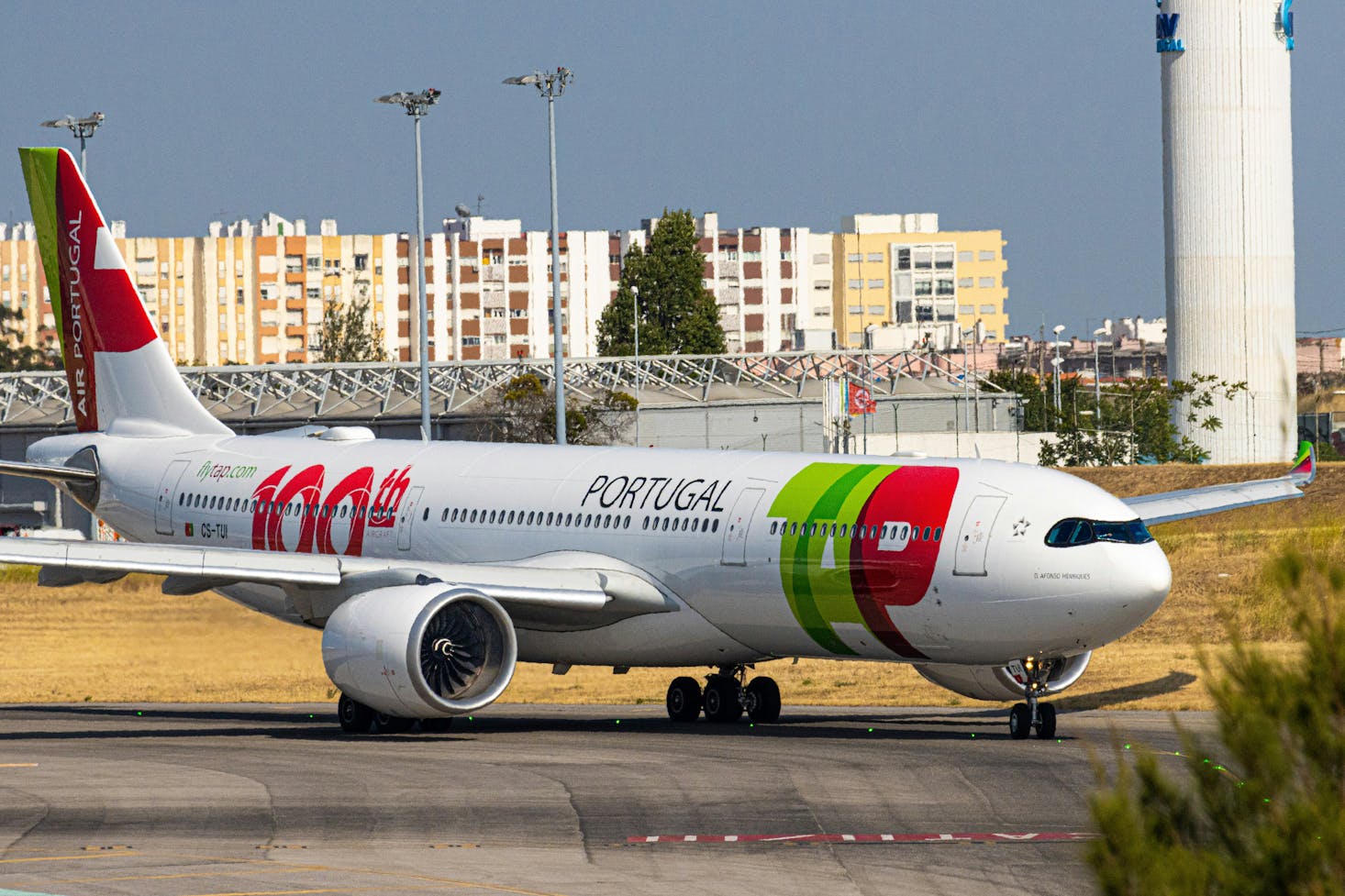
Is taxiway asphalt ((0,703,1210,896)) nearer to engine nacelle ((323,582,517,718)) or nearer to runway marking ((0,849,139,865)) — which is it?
runway marking ((0,849,139,865))

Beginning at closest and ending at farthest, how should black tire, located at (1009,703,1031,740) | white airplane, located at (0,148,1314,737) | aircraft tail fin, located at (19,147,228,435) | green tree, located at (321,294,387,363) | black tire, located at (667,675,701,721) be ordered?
white airplane, located at (0,148,1314,737) < black tire, located at (1009,703,1031,740) < black tire, located at (667,675,701,721) < aircraft tail fin, located at (19,147,228,435) < green tree, located at (321,294,387,363)

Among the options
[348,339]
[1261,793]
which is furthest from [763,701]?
[348,339]

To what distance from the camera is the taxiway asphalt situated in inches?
704

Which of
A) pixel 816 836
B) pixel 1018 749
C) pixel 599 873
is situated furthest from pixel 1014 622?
pixel 599 873

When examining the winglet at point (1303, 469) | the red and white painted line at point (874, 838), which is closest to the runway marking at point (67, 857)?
the red and white painted line at point (874, 838)

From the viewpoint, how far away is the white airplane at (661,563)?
90.6 feet

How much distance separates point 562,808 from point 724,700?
10739 mm

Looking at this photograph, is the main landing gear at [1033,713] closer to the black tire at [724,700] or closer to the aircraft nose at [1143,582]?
the aircraft nose at [1143,582]

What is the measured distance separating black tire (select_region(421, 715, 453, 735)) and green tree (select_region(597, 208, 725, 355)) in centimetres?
11870

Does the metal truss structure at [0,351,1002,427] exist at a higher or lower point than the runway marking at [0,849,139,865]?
higher

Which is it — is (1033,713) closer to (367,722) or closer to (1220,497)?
(1220,497)

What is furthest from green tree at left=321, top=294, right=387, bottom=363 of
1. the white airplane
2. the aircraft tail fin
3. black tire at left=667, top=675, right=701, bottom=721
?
black tire at left=667, top=675, right=701, bottom=721

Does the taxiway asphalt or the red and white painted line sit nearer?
the taxiway asphalt

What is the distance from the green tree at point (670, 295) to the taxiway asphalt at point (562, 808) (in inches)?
4700
